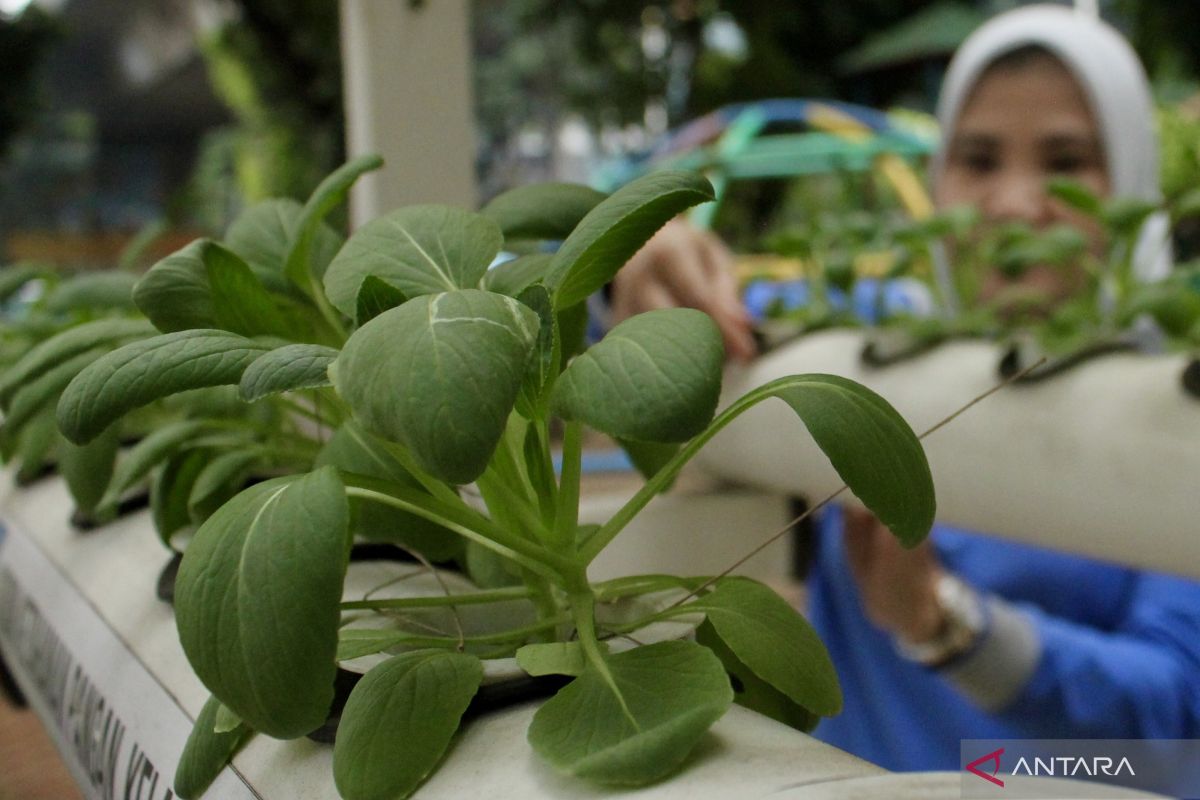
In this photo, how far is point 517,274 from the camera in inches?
12.4

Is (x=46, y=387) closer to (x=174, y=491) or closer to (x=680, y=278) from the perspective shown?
(x=174, y=491)

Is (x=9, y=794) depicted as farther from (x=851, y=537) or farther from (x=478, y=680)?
(x=851, y=537)

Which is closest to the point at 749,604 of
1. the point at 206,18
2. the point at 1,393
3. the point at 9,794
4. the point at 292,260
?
the point at 292,260

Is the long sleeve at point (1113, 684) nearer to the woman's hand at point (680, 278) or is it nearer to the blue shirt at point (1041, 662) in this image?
the blue shirt at point (1041, 662)

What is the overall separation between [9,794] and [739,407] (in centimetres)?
60

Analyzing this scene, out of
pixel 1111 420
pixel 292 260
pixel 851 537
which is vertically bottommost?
pixel 851 537

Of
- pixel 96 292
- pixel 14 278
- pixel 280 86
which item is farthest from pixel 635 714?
pixel 280 86

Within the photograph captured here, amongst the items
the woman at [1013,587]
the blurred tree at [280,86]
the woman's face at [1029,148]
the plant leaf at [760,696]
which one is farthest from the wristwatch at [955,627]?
the blurred tree at [280,86]

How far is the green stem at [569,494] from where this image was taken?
28 centimetres

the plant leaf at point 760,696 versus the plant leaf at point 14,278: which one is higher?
the plant leaf at point 14,278

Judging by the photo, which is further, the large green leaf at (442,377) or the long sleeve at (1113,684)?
the long sleeve at (1113,684)

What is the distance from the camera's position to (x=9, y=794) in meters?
0.65

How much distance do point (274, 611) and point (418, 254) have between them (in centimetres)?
10

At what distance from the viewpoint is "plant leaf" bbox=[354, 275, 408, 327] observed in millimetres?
248
